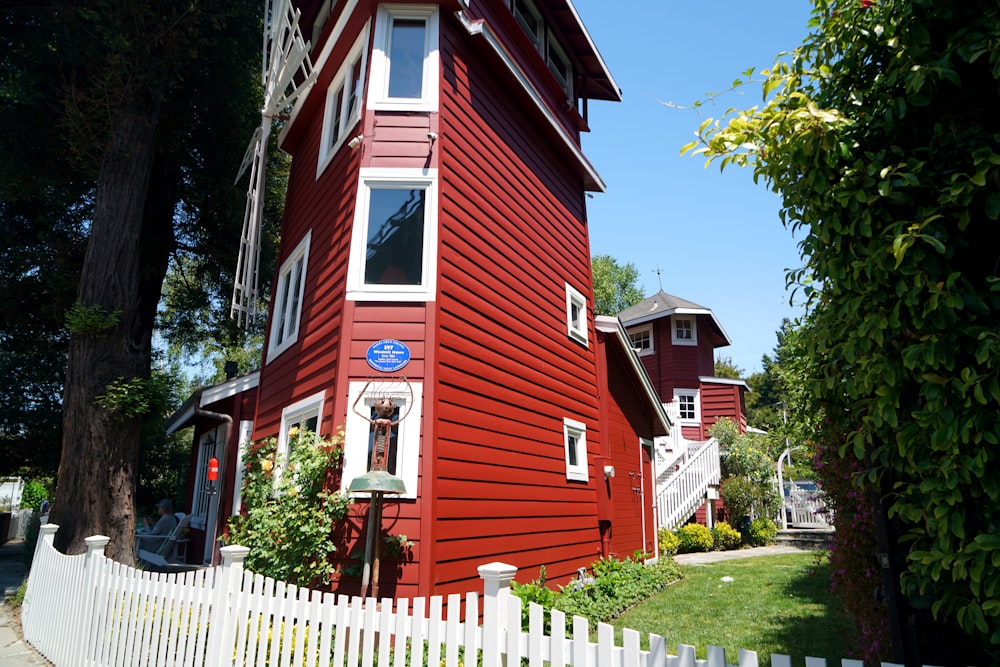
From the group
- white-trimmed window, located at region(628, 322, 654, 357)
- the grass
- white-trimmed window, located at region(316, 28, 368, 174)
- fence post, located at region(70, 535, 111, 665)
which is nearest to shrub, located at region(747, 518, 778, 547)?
the grass

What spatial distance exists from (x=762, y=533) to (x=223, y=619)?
599 inches

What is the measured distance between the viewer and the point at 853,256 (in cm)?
312

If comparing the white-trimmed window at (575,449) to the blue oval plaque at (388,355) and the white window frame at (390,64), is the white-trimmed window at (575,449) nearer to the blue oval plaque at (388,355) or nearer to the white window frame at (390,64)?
the blue oval plaque at (388,355)

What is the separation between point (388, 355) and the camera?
7180 millimetres

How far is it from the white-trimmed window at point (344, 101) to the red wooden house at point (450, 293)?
4cm

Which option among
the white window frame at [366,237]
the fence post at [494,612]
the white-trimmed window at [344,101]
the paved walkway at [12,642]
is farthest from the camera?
the white-trimmed window at [344,101]

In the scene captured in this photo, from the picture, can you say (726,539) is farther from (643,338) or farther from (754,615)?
(643,338)

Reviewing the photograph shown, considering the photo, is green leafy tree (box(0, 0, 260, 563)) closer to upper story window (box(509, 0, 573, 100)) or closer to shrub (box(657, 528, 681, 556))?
upper story window (box(509, 0, 573, 100))

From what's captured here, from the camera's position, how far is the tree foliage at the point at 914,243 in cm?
258

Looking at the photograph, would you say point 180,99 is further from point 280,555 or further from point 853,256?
point 853,256

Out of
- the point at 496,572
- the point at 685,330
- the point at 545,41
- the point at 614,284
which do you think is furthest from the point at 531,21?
the point at 614,284

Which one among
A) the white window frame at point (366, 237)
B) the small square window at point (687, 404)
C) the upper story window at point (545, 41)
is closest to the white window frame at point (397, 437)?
the white window frame at point (366, 237)

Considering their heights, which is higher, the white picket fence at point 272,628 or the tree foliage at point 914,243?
the tree foliage at point 914,243

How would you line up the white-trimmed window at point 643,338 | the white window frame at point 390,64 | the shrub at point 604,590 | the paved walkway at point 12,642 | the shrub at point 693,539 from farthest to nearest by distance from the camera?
the white-trimmed window at point 643,338, the shrub at point 693,539, the white window frame at point 390,64, the shrub at point 604,590, the paved walkway at point 12,642
